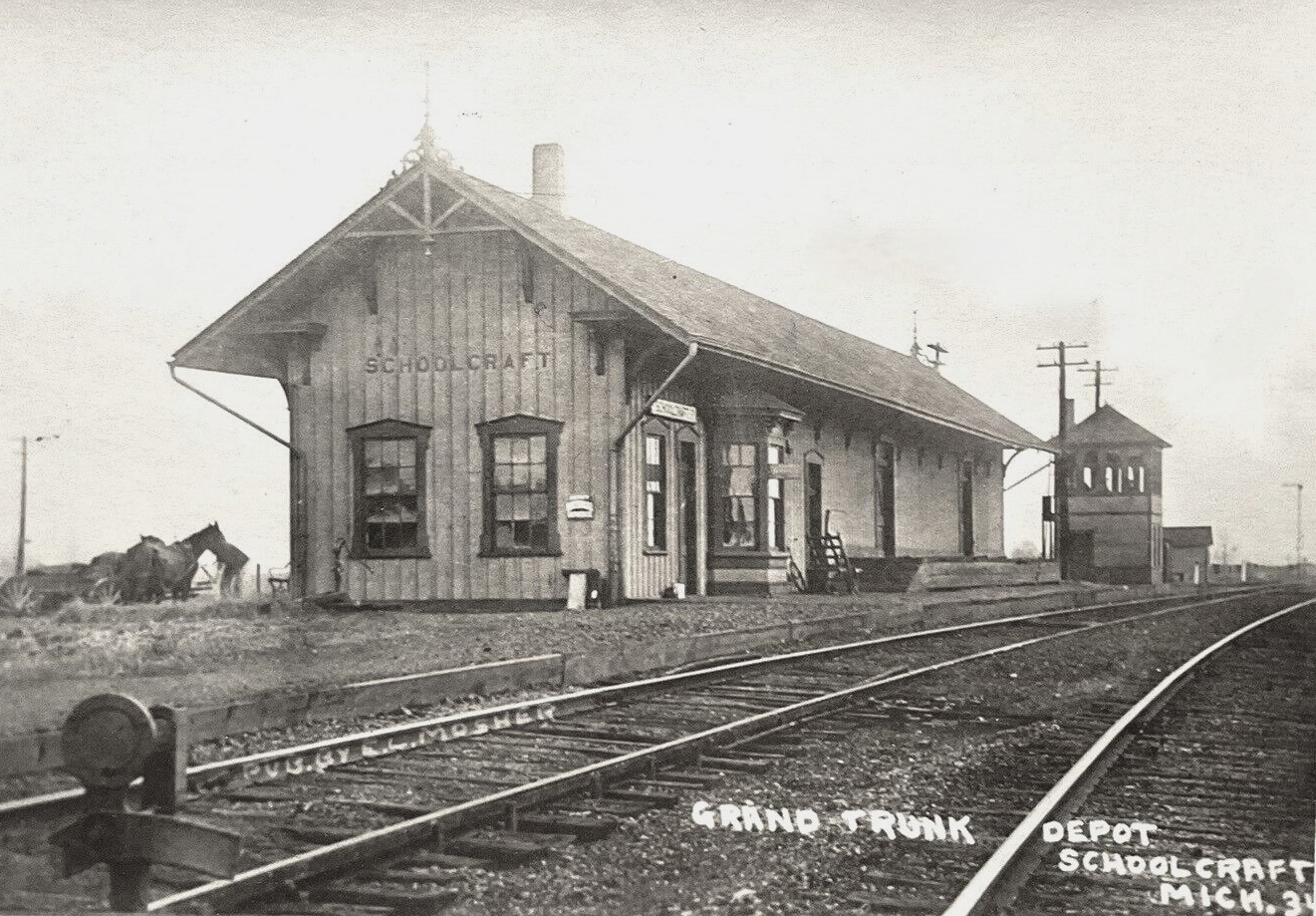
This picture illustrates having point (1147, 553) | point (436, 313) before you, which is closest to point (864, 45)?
point (436, 313)

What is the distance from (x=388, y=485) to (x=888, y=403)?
326 inches

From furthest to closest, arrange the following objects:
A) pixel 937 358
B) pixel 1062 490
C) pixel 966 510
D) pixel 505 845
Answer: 1. pixel 937 358
2. pixel 1062 490
3. pixel 966 510
4. pixel 505 845

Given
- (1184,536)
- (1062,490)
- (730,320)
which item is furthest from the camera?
(1184,536)

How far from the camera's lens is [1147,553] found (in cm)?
3766

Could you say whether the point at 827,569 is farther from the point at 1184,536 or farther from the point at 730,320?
the point at 1184,536

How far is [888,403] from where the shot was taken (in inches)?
793

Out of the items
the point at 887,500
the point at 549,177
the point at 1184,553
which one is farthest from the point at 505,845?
the point at 1184,553

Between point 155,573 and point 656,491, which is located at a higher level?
point 656,491

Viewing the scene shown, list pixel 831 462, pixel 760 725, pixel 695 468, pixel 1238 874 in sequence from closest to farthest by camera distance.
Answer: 1. pixel 1238 874
2. pixel 760 725
3. pixel 695 468
4. pixel 831 462

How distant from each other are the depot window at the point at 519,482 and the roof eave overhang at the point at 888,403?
212cm

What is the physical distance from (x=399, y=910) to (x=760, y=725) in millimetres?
3718

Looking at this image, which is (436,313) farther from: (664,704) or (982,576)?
(982,576)

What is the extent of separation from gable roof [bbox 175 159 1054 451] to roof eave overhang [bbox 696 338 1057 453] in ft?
0.08

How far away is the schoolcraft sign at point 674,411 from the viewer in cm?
1591
